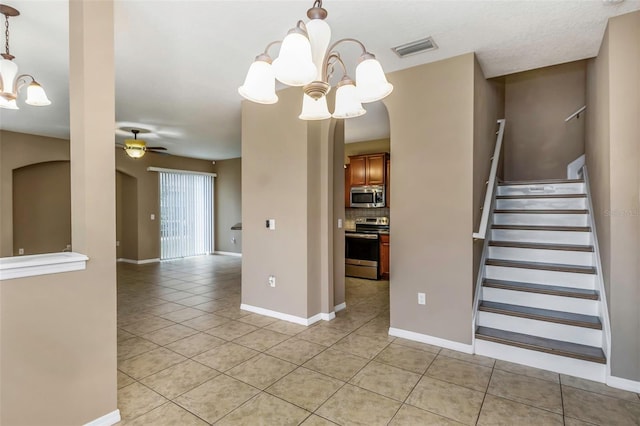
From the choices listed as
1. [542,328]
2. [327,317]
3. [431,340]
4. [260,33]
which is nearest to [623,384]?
[542,328]

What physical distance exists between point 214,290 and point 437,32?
478 cm

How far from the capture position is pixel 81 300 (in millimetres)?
1897

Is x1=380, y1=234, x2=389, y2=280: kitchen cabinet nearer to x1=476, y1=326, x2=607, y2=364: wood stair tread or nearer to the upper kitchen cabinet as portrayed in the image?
the upper kitchen cabinet

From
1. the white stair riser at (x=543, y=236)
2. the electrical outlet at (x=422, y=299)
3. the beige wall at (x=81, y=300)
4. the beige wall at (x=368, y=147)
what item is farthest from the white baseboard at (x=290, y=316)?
the beige wall at (x=368, y=147)

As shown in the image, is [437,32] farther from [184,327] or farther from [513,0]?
[184,327]

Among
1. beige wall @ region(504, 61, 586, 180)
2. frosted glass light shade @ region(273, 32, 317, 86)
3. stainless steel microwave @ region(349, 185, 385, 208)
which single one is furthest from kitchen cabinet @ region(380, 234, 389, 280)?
frosted glass light shade @ region(273, 32, 317, 86)

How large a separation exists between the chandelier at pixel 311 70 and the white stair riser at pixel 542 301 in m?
2.49

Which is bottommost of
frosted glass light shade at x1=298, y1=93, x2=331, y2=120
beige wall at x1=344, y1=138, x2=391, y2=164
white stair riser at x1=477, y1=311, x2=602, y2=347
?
white stair riser at x1=477, y1=311, x2=602, y2=347

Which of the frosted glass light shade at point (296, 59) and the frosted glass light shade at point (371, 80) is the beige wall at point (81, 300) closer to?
the frosted glass light shade at point (296, 59)

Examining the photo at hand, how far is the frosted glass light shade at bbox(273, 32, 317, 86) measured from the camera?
4.90 ft

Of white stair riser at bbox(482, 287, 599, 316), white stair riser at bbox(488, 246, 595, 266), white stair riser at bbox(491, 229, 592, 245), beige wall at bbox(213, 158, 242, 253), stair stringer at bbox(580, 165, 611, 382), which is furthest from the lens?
beige wall at bbox(213, 158, 242, 253)

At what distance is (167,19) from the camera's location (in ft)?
8.09

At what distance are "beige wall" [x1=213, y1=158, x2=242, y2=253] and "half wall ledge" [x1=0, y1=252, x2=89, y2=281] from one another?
7393mm

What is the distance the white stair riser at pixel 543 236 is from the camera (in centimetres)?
342
